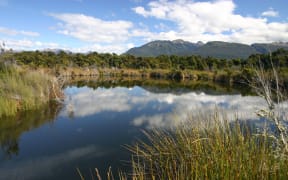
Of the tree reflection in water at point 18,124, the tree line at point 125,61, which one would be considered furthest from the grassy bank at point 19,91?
the tree line at point 125,61

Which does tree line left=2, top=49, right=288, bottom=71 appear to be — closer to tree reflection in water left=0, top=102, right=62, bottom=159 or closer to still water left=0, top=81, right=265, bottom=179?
tree reflection in water left=0, top=102, right=62, bottom=159

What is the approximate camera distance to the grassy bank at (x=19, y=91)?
28.0ft

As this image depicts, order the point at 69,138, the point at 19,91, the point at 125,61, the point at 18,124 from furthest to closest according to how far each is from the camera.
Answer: the point at 125,61 < the point at 19,91 < the point at 18,124 < the point at 69,138

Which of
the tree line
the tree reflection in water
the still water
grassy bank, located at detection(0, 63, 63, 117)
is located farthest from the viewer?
the tree line

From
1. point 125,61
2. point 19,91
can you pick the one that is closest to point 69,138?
point 19,91

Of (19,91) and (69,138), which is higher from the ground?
(19,91)

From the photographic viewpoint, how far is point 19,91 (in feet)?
30.8

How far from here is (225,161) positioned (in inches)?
→ 99.6

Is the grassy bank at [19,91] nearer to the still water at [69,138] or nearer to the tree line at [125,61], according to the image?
the still water at [69,138]

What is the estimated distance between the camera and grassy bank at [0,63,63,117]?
853 cm

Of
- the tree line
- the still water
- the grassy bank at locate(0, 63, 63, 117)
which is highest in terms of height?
the tree line

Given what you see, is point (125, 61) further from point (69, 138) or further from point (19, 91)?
point (69, 138)

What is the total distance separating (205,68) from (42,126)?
3306 centimetres

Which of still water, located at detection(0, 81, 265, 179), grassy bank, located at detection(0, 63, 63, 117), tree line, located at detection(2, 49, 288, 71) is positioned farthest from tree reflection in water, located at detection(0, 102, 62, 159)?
tree line, located at detection(2, 49, 288, 71)
